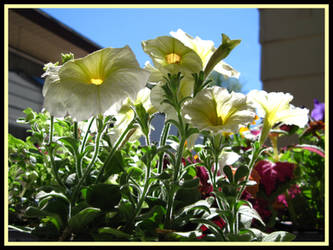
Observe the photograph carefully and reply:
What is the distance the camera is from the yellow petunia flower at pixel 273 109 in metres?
0.47

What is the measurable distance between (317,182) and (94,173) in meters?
0.66

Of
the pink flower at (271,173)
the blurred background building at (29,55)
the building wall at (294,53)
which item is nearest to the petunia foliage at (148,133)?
the blurred background building at (29,55)

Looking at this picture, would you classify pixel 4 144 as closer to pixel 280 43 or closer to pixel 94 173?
pixel 94 173

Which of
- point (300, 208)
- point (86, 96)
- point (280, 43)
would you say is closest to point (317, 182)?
point (300, 208)

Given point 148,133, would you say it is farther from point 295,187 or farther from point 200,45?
point 295,187

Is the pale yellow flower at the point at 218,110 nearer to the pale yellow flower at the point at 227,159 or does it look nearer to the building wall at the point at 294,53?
the pale yellow flower at the point at 227,159

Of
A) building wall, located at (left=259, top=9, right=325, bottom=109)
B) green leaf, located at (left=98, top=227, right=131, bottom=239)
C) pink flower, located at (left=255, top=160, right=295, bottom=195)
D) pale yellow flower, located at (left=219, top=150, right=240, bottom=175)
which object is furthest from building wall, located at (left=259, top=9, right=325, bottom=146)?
green leaf, located at (left=98, top=227, right=131, bottom=239)

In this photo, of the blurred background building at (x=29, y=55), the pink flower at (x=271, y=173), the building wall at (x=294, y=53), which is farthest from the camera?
the building wall at (x=294, y=53)

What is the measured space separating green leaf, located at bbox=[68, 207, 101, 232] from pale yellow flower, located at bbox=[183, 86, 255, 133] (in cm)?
14

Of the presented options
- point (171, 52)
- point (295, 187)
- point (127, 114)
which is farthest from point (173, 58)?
point (295, 187)

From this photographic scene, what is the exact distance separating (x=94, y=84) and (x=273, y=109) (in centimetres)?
25

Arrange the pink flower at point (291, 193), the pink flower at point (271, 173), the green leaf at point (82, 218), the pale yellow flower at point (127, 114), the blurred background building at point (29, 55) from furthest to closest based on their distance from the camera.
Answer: the pink flower at point (291, 193) < the pink flower at point (271, 173) < the blurred background building at point (29, 55) < the pale yellow flower at point (127, 114) < the green leaf at point (82, 218)

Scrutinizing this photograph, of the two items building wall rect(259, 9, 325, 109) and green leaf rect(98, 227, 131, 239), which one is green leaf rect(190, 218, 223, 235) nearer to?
green leaf rect(98, 227, 131, 239)

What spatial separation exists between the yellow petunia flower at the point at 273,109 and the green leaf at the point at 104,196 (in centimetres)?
21
